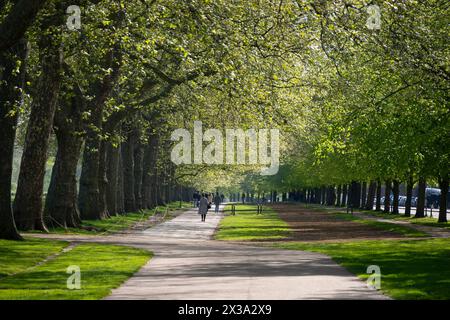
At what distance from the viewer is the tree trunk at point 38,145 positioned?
1242 inches

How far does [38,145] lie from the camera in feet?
108

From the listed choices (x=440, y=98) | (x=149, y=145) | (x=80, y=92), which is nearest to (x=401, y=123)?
(x=440, y=98)

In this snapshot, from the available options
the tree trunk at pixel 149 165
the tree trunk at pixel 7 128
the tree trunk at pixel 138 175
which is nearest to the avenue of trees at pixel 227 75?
the tree trunk at pixel 7 128

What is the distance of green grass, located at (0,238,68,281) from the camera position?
71.5ft

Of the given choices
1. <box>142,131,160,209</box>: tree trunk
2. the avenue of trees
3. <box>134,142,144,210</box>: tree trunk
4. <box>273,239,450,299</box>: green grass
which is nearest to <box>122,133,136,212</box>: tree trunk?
<box>134,142,144,210</box>: tree trunk

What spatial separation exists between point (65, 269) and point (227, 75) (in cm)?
545

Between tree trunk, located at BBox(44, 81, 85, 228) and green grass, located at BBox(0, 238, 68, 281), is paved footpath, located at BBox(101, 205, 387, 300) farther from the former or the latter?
tree trunk, located at BBox(44, 81, 85, 228)

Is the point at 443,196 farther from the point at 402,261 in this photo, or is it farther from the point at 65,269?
the point at 65,269

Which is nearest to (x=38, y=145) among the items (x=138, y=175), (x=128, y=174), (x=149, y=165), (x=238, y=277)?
(x=238, y=277)

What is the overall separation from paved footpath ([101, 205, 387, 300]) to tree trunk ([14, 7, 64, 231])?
5.02m

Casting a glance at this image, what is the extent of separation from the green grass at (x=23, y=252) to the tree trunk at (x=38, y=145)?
3641mm
